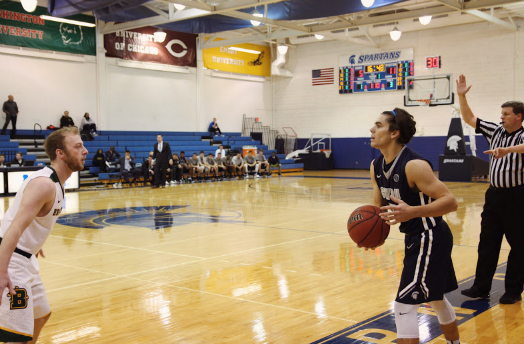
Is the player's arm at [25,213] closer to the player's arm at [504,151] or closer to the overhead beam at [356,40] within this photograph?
the player's arm at [504,151]

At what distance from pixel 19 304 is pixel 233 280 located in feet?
9.69

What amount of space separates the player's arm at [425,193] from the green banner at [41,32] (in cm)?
1787

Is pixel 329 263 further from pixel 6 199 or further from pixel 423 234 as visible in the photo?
pixel 6 199

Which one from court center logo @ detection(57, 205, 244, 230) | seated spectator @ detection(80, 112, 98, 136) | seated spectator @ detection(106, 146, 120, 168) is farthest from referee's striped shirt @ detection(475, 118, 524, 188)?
seated spectator @ detection(80, 112, 98, 136)

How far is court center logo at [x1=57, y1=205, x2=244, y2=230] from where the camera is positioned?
909 cm

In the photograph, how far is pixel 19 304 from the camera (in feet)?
8.14

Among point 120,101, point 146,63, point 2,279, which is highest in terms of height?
point 146,63

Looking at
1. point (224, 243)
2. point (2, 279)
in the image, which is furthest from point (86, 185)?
point (2, 279)

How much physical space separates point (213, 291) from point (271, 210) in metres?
5.92

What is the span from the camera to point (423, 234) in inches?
115

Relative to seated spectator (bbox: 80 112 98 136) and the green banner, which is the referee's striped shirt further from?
the green banner

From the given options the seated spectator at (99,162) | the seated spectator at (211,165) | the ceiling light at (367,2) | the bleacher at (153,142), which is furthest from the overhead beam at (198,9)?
the seated spectator at (211,165)

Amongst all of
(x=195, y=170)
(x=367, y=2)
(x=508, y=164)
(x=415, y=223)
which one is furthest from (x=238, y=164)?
(x=415, y=223)

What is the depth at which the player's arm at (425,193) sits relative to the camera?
2686 millimetres
